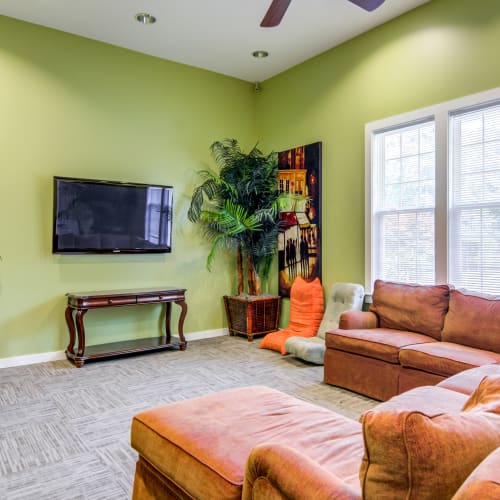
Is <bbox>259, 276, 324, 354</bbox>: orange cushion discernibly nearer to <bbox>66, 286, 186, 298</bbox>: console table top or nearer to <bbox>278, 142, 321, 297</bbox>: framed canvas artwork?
<bbox>278, 142, 321, 297</bbox>: framed canvas artwork

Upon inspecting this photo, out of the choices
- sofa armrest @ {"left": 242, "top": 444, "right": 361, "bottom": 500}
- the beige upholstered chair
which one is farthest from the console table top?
sofa armrest @ {"left": 242, "top": 444, "right": 361, "bottom": 500}

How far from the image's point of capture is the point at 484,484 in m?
0.70

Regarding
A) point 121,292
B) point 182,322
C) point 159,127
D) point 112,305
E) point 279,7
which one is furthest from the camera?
point 159,127

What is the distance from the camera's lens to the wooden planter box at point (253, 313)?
532cm

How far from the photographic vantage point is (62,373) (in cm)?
407

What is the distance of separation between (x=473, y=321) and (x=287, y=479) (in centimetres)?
251

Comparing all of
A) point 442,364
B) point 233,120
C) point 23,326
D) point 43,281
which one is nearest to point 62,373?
point 23,326

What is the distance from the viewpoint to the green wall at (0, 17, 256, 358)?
432 centimetres

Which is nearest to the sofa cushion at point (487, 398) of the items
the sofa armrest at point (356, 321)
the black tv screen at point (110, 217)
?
the sofa armrest at point (356, 321)

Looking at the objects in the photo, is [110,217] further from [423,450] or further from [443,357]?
[423,450]

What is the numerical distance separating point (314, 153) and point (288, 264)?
4.51ft

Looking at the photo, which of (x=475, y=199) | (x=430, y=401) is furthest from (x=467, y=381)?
(x=475, y=199)

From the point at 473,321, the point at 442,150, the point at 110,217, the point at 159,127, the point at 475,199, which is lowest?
the point at 473,321

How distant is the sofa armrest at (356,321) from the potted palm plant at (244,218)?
5.55 ft
